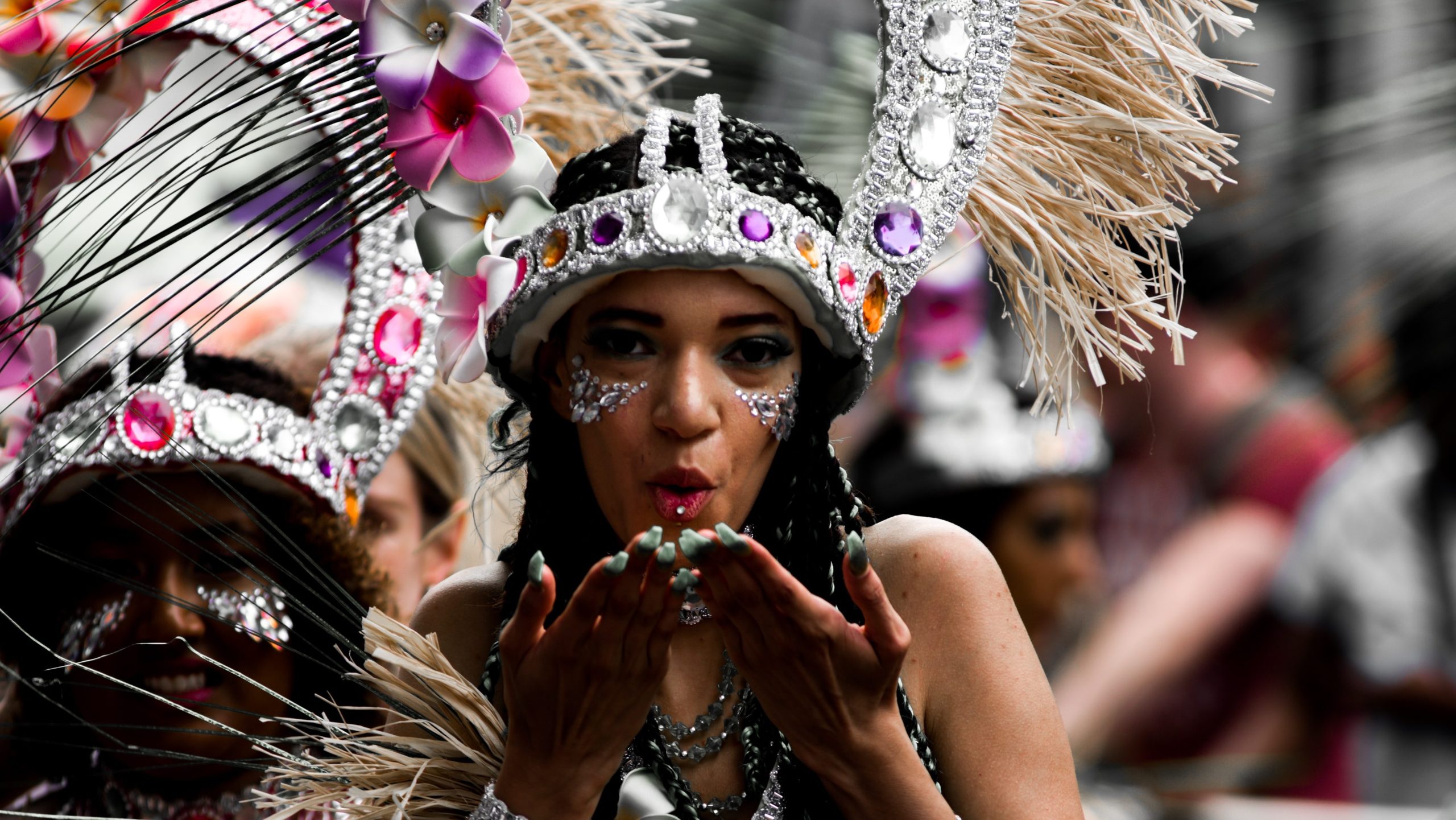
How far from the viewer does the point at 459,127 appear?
184cm

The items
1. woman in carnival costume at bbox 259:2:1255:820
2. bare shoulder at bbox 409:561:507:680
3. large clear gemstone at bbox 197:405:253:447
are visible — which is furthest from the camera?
large clear gemstone at bbox 197:405:253:447

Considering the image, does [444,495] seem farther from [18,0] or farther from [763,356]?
[763,356]

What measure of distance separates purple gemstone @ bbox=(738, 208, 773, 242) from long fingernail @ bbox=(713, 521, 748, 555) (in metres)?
0.41

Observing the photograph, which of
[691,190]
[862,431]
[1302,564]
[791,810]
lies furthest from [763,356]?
[862,431]

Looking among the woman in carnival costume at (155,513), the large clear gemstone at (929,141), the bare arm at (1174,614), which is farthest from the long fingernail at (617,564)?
the bare arm at (1174,614)

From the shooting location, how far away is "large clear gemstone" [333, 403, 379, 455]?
8.67 feet

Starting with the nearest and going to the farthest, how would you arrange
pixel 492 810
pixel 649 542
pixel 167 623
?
pixel 649 542 < pixel 492 810 < pixel 167 623

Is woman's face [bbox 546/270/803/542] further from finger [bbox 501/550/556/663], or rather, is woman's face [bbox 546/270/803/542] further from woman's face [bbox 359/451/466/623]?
woman's face [bbox 359/451/466/623]

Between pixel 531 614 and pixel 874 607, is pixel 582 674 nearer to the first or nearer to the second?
pixel 531 614

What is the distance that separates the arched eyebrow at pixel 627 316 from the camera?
182cm

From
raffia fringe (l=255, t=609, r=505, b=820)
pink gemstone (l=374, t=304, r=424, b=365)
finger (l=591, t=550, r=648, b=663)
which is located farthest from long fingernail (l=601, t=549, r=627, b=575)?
pink gemstone (l=374, t=304, r=424, b=365)

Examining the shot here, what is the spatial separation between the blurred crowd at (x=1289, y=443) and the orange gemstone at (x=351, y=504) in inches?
54.6

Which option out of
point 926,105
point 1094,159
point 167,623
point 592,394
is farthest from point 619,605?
point 167,623

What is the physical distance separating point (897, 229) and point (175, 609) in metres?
1.28
